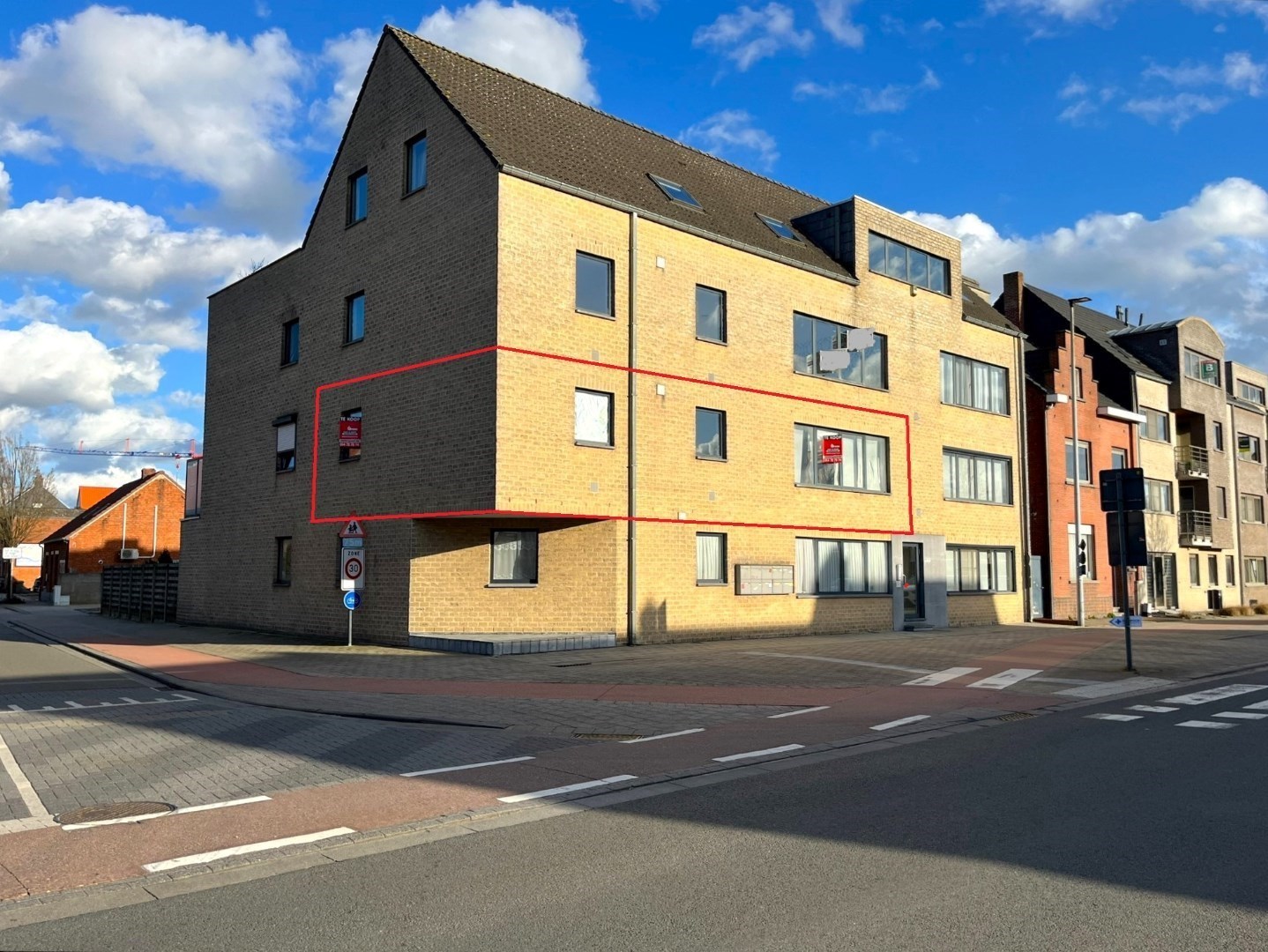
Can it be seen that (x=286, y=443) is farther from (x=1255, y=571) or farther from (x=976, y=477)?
(x=1255, y=571)

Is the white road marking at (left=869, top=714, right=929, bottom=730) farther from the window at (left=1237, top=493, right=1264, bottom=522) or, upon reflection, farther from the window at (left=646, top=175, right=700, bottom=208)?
the window at (left=1237, top=493, right=1264, bottom=522)

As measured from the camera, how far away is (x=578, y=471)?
2042cm

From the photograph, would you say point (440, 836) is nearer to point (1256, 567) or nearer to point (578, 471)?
point (578, 471)

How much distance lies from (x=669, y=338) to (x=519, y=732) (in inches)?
520

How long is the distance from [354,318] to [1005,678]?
650 inches

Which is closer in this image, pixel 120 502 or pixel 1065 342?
pixel 1065 342

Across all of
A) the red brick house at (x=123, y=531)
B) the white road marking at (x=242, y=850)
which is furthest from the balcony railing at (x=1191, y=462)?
the red brick house at (x=123, y=531)

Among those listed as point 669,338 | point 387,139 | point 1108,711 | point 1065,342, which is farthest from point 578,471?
point 1065,342

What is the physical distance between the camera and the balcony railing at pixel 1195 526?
42875mm

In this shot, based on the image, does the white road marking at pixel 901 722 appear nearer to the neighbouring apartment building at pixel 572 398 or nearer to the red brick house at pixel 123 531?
the neighbouring apartment building at pixel 572 398

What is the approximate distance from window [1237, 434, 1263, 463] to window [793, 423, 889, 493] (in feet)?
95.8

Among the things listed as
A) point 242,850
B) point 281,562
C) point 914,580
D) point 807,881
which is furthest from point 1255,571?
point 242,850

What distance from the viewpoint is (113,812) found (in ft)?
23.4

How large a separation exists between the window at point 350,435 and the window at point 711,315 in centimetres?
803
